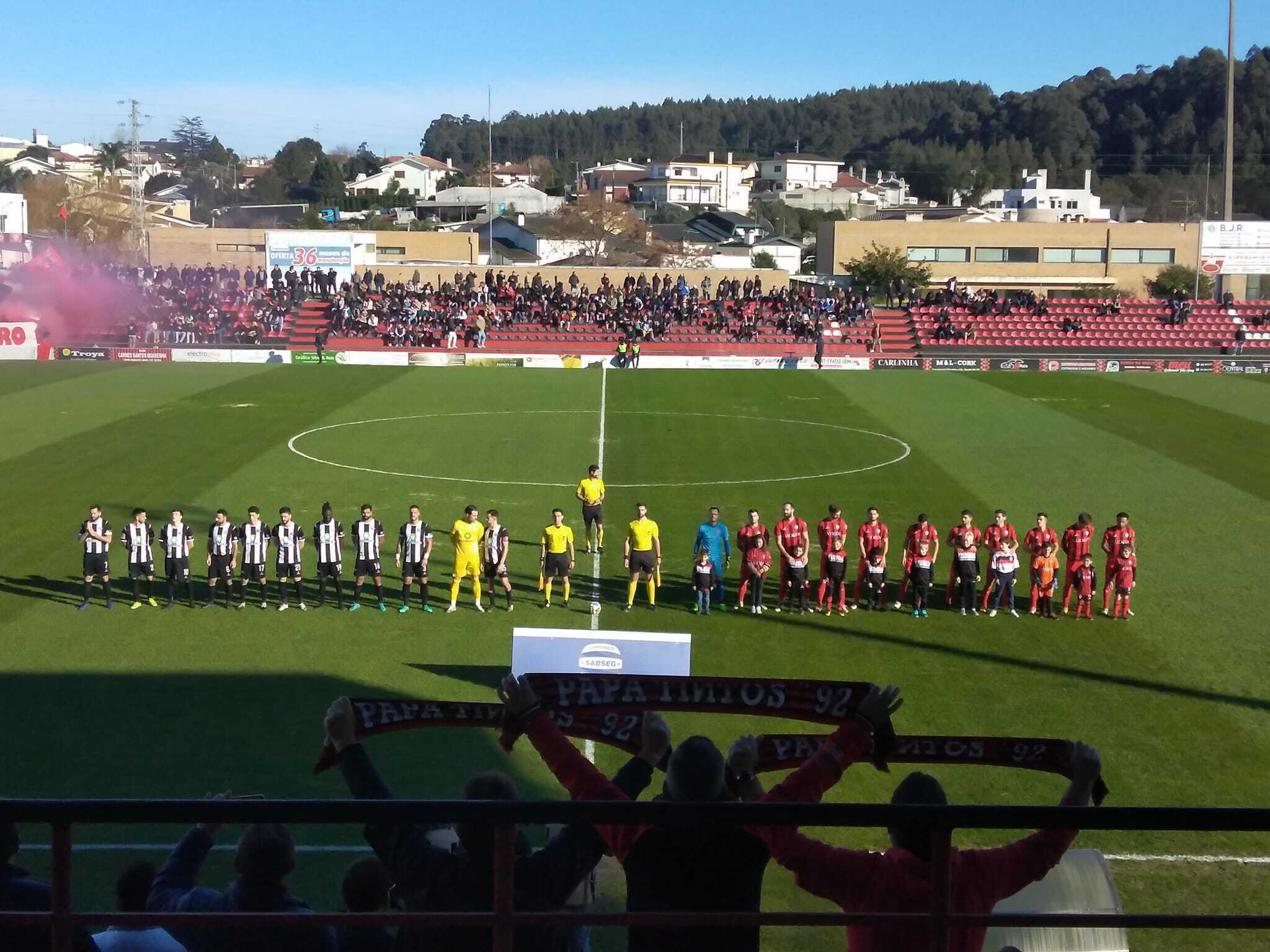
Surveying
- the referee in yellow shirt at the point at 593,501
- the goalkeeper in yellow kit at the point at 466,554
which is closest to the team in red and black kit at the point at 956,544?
the referee in yellow shirt at the point at 593,501

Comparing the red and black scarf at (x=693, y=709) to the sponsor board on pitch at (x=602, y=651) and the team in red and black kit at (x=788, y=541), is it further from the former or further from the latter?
the team in red and black kit at (x=788, y=541)

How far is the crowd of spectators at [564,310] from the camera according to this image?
50281mm

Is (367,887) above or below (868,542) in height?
above

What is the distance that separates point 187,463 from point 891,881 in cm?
2504

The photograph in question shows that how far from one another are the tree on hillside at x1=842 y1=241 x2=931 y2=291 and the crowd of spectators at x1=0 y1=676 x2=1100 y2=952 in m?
64.1

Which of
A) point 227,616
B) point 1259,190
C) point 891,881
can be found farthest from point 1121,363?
point 1259,190

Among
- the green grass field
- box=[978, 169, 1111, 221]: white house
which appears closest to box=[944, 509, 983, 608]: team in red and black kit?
the green grass field

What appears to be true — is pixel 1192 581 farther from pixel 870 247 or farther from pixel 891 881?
pixel 870 247

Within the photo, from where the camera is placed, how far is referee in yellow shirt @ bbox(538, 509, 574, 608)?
16922 millimetres

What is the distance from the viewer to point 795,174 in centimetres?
14525

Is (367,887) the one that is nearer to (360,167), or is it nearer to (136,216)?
(136,216)

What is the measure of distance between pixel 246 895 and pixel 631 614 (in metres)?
13.5

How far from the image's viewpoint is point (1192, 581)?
18453mm

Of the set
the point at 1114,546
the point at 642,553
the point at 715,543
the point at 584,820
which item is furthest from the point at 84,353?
the point at 584,820
